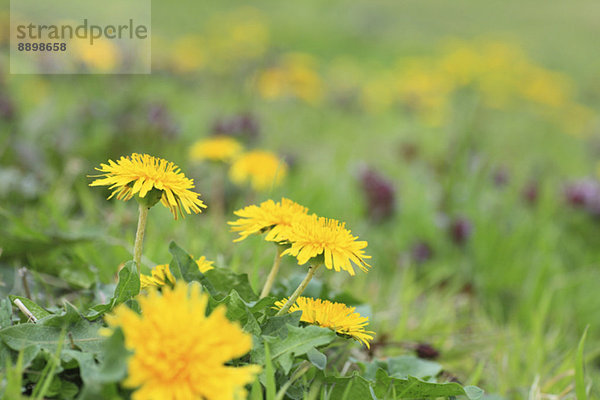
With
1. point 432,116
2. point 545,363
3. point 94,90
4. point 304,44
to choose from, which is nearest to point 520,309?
point 545,363

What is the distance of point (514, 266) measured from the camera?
223 centimetres

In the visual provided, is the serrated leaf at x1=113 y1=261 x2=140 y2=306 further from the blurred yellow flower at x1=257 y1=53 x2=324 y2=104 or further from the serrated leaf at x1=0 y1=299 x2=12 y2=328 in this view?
the blurred yellow flower at x1=257 y1=53 x2=324 y2=104

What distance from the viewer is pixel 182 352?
653mm

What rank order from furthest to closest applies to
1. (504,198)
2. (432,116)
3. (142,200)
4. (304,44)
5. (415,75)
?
(304,44) → (415,75) → (432,116) → (504,198) → (142,200)

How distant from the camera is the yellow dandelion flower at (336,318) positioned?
2.92ft

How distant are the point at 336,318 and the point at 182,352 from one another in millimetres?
319

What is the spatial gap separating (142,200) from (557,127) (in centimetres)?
588

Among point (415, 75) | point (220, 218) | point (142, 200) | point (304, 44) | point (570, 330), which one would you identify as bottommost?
point (570, 330)

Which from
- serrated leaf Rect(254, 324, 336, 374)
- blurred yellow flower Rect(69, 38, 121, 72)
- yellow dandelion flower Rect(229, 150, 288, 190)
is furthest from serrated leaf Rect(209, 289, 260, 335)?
blurred yellow flower Rect(69, 38, 121, 72)

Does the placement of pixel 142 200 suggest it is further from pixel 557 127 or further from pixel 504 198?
pixel 557 127

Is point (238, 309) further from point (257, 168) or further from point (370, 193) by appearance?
point (370, 193)

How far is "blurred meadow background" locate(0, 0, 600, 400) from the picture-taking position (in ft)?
5.15

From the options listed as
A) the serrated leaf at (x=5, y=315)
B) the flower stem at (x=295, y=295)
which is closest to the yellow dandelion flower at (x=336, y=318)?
the flower stem at (x=295, y=295)

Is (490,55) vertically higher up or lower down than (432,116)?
higher up
